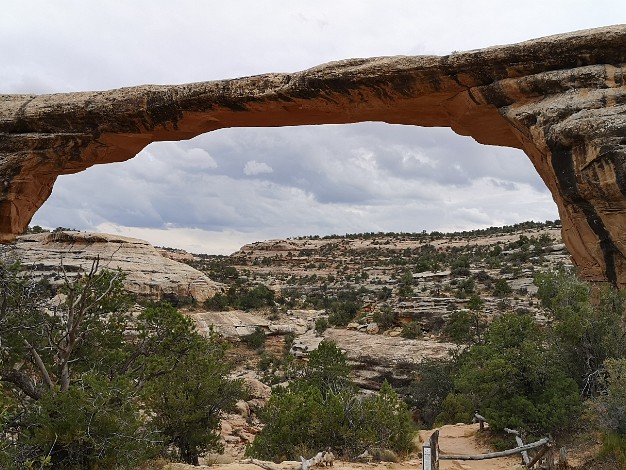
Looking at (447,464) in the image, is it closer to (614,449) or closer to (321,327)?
(614,449)

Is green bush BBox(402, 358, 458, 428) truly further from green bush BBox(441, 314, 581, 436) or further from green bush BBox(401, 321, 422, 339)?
green bush BBox(441, 314, 581, 436)

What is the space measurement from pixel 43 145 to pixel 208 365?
5.48m

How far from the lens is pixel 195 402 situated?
9805 millimetres

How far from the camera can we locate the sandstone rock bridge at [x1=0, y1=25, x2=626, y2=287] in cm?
721

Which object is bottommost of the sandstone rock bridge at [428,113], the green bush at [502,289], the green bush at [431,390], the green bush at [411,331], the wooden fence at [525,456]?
the green bush at [431,390]

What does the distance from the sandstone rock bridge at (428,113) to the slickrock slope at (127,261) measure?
2066 centimetres

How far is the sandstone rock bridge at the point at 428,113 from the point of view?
23.6ft

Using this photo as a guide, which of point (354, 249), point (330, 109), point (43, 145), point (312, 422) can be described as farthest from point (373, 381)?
point (354, 249)

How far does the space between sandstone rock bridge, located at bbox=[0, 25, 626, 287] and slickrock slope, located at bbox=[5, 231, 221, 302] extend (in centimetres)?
2066

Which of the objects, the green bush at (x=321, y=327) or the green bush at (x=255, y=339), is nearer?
the green bush at (x=321, y=327)

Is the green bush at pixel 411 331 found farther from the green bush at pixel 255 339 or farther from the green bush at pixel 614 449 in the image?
the green bush at pixel 614 449

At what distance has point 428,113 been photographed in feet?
30.3

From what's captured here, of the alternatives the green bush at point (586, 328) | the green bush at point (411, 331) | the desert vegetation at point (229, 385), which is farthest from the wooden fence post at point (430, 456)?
the green bush at point (411, 331)

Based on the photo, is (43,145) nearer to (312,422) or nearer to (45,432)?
(45,432)
